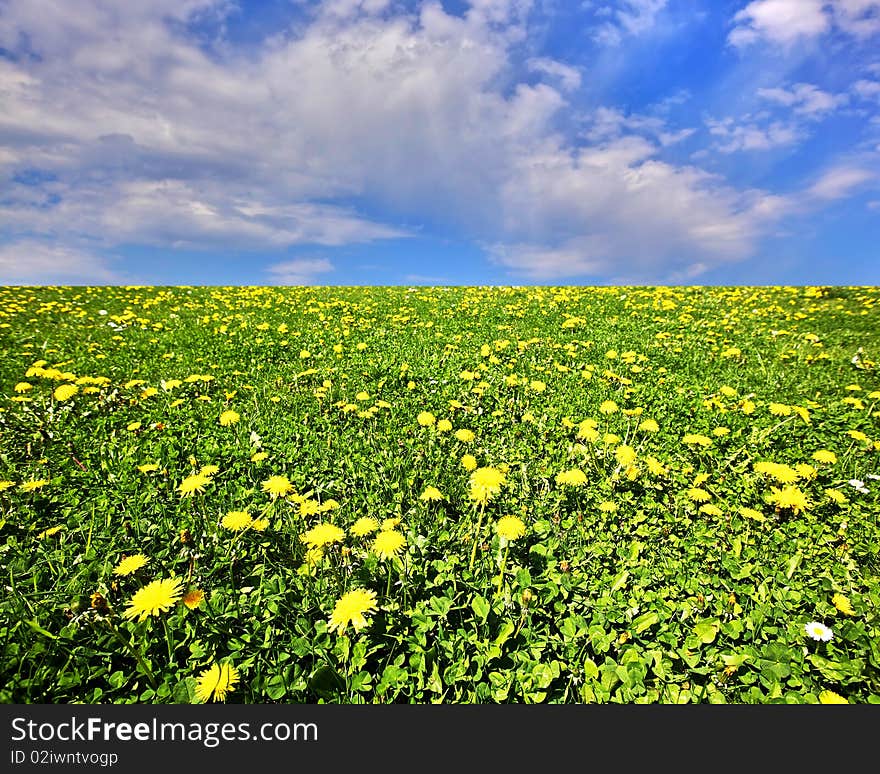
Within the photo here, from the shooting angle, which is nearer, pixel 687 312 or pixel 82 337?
pixel 82 337

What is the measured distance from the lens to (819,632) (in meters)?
2.38

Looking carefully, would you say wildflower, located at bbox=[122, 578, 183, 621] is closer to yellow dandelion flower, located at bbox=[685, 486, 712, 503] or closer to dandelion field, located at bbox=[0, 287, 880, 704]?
dandelion field, located at bbox=[0, 287, 880, 704]

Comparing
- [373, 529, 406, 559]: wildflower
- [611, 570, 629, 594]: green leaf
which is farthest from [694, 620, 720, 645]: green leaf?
[373, 529, 406, 559]: wildflower

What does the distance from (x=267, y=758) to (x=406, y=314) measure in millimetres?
9695

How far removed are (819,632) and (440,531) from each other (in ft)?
7.28

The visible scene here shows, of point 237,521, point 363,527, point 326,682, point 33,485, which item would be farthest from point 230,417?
point 326,682

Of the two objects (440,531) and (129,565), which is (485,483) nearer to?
(440,531)

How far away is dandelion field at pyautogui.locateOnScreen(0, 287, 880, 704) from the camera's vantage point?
7.15ft

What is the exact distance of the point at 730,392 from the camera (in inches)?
214

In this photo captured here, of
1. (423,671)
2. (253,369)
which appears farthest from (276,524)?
(253,369)

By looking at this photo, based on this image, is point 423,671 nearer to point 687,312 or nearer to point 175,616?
point 175,616

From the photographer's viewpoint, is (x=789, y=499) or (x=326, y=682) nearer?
(x=326, y=682)

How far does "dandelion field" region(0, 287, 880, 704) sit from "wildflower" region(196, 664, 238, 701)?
12mm

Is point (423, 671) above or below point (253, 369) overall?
below
